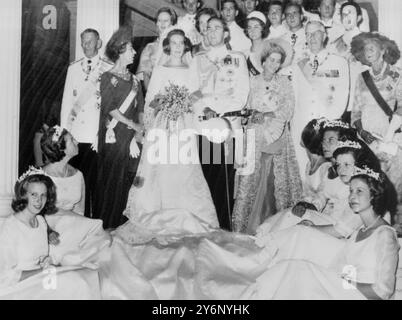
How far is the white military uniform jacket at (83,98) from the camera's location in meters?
7.42

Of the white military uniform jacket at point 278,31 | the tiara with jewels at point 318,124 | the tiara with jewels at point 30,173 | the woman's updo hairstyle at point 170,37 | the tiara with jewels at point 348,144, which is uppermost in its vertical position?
the white military uniform jacket at point 278,31

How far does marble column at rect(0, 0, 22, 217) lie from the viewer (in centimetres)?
733

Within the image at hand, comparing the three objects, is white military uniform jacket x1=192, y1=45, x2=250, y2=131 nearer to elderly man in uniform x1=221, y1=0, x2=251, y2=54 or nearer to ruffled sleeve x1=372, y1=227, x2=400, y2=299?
elderly man in uniform x1=221, y1=0, x2=251, y2=54

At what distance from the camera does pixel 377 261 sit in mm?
6340

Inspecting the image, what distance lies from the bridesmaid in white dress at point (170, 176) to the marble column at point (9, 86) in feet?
4.13

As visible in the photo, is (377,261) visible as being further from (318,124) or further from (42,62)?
(42,62)

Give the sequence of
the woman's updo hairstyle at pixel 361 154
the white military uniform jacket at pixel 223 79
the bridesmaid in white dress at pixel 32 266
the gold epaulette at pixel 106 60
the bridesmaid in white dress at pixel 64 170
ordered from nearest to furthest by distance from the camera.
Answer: the bridesmaid in white dress at pixel 32 266
the woman's updo hairstyle at pixel 361 154
the bridesmaid in white dress at pixel 64 170
the white military uniform jacket at pixel 223 79
the gold epaulette at pixel 106 60

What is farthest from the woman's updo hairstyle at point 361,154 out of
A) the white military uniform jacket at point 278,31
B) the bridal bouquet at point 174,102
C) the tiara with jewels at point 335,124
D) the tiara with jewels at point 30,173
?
the tiara with jewels at point 30,173

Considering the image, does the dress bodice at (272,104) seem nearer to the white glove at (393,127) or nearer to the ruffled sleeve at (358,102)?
the ruffled sleeve at (358,102)

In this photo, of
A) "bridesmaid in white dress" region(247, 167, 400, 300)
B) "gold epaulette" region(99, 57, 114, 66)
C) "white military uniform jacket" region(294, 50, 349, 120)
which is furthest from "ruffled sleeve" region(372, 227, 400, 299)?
"gold epaulette" region(99, 57, 114, 66)

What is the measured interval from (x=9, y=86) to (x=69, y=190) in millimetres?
1232

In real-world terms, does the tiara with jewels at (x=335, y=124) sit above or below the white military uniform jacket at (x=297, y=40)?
below

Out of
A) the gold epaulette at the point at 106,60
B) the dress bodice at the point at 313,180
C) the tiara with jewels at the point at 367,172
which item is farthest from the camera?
the gold epaulette at the point at 106,60
